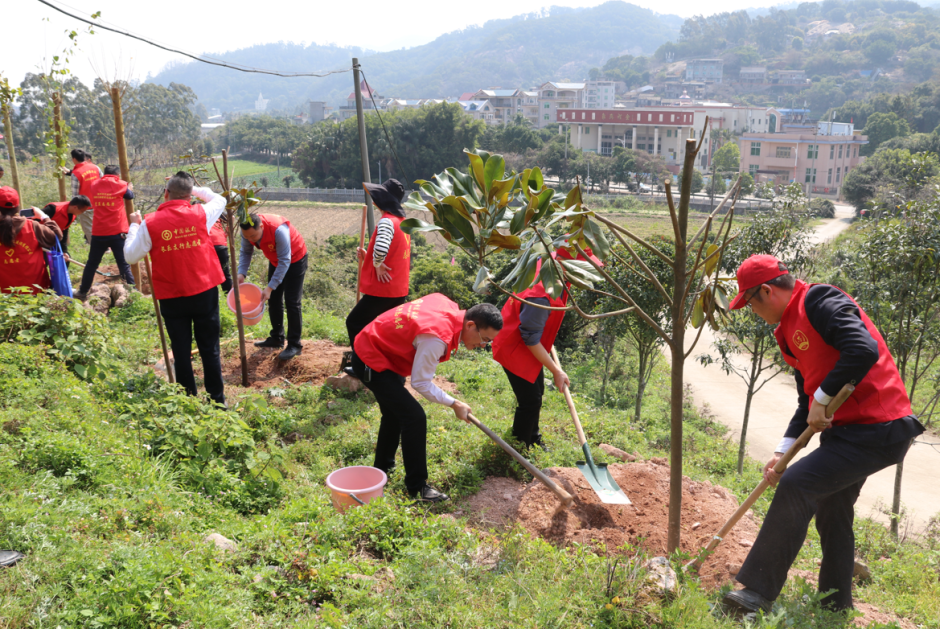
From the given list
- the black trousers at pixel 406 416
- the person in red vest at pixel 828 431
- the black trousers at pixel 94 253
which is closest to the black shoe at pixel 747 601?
the person in red vest at pixel 828 431

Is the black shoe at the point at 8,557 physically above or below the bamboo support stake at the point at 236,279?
below

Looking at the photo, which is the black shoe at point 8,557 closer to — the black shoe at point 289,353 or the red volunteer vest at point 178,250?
the red volunteer vest at point 178,250

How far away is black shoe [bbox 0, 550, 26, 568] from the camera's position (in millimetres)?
2510

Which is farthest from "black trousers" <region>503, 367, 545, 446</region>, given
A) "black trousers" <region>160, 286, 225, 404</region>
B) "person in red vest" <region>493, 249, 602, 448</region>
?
"black trousers" <region>160, 286, 225, 404</region>

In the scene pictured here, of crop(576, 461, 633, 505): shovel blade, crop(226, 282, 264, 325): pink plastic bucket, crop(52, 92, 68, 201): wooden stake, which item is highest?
crop(52, 92, 68, 201): wooden stake

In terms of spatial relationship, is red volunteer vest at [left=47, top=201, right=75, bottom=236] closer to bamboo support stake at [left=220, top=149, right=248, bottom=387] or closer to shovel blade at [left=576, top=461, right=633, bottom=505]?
bamboo support stake at [left=220, top=149, right=248, bottom=387]

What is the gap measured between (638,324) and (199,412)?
19.4 feet

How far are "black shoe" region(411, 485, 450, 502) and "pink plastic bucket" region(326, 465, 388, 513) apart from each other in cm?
23

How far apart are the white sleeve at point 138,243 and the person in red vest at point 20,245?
1.62m

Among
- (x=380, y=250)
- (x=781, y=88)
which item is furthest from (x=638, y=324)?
(x=781, y=88)

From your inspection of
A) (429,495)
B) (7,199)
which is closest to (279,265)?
(7,199)

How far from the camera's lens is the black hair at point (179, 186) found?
448 centimetres

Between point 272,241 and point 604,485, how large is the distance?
3.78 m

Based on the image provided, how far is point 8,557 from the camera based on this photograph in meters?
2.54
